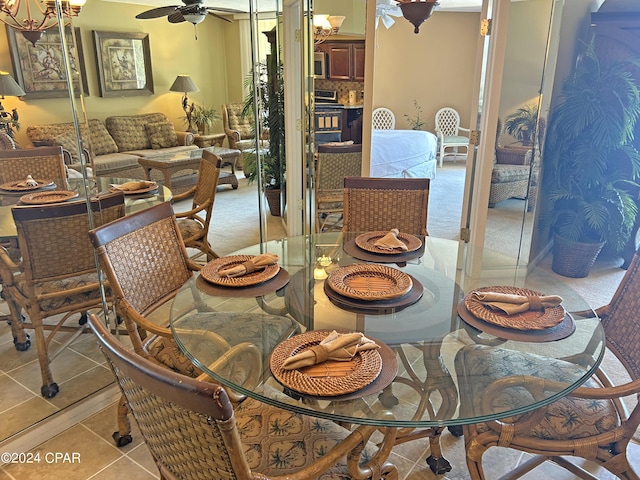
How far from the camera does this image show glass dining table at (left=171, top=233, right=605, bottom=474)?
116 centimetres

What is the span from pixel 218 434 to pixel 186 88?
258 centimetres

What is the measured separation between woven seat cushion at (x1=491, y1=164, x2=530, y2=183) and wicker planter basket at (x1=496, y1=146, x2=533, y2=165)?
0.03m

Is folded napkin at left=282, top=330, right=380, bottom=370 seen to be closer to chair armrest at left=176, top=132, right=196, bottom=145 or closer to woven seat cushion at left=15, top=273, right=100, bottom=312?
woven seat cushion at left=15, top=273, right=100, bottom=312

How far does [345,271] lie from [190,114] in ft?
6.02

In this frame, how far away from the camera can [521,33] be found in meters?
3.24

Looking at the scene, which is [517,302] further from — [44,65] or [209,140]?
[209,140]

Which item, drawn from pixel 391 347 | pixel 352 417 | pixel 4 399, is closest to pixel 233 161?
pixel 4 399

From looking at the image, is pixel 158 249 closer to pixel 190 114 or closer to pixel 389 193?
pixel 389 193

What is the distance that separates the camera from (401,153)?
5.48 m

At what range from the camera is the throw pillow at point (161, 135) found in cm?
290

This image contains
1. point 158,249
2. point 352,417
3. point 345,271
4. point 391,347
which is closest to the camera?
point 352,417

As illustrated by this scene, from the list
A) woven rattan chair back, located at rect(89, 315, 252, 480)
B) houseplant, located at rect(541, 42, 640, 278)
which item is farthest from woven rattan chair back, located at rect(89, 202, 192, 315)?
houseplant, located at rect(541, 42, 640, 278)

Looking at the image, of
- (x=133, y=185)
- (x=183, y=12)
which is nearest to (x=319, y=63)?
(x=183, y=12)

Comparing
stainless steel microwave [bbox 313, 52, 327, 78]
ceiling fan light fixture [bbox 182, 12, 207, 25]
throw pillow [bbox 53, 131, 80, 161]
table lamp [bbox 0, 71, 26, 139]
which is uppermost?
ceiling fan light fixture [bbox 182, 12, 207, 25]
